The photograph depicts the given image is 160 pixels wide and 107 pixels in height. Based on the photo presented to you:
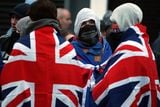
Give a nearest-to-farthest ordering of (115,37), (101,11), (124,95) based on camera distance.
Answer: (124,95)
(115,37)
(101,11)

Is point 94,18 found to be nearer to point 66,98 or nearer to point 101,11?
point 66,98

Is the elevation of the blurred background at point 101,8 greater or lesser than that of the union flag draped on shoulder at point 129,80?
lesser

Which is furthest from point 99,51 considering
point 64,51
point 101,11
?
point 101,11

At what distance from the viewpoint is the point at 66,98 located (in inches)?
258

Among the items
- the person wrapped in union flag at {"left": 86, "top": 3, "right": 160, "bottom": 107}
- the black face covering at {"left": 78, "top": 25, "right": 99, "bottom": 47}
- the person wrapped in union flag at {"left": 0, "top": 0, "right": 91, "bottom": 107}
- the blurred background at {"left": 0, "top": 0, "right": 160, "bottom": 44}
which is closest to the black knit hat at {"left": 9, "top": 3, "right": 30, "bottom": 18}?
the black face covering at {"left": 78, "top": 25, "right": 99, "bottom": 47}

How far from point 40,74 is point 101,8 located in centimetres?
598

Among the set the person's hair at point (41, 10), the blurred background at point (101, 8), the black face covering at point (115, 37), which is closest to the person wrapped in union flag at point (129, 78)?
the black face covering at point (115, 37)

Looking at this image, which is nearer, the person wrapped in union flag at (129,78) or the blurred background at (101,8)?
the person wrapped in union flag at (129,78)

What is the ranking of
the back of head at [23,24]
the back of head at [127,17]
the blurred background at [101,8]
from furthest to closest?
the blurred background at [101,8], the back of head at [23,24], the back of head at [127,17]

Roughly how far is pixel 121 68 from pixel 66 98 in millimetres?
515

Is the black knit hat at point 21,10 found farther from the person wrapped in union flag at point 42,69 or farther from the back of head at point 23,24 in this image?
the person wrapped in union flag at point 42,69

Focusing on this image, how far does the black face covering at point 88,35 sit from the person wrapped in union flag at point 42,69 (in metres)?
0.74

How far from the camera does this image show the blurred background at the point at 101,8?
1238cm

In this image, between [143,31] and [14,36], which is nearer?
[143,31]
